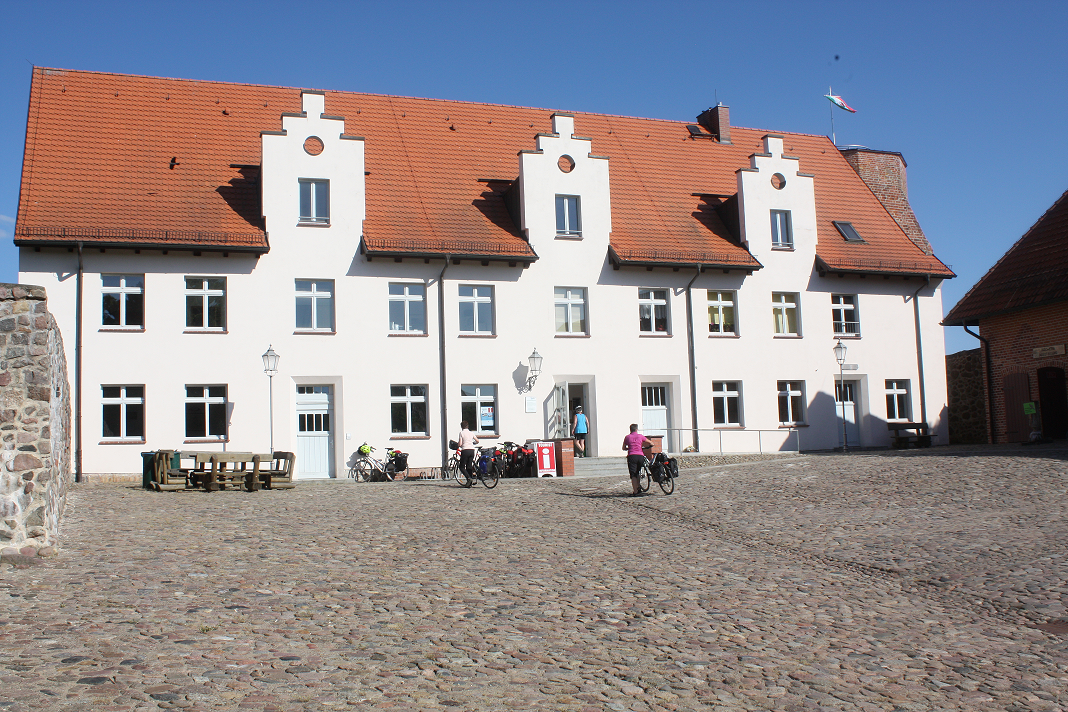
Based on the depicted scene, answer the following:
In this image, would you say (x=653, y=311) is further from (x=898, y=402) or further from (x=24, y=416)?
(x=24, y=416)

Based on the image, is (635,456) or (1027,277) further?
(1027,277)

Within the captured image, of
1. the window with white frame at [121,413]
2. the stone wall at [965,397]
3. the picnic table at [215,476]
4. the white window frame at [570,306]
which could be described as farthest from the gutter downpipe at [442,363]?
the stone wall at [965,397]

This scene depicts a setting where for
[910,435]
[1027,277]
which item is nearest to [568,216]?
[910,435]

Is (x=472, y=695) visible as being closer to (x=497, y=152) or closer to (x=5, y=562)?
(x=5, y=562)

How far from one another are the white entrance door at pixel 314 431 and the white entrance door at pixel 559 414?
635 centimetres

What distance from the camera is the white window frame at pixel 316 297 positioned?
2680 cm

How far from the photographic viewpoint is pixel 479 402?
92.4ft

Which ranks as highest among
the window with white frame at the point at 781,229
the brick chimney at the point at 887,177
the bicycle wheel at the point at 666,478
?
the brick chimney at the point at 887,177

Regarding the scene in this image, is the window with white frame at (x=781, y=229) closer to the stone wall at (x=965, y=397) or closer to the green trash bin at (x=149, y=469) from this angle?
the stone wall at (x=965, y=397)

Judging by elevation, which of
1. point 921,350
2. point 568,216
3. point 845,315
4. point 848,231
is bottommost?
point 921,350

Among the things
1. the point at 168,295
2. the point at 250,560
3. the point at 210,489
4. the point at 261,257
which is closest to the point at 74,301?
the point at 168,295

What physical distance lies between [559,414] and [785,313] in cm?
859

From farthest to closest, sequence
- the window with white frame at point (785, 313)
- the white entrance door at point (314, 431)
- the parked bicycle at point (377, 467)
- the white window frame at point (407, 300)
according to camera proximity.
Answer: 1. the window with white frame at point (785, 313)
2. the white window frame at point (407, 300)
3. the white entrance door at point (314, 431)
4. the parked bicycle at point (377, 467)

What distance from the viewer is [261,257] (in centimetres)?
2645
